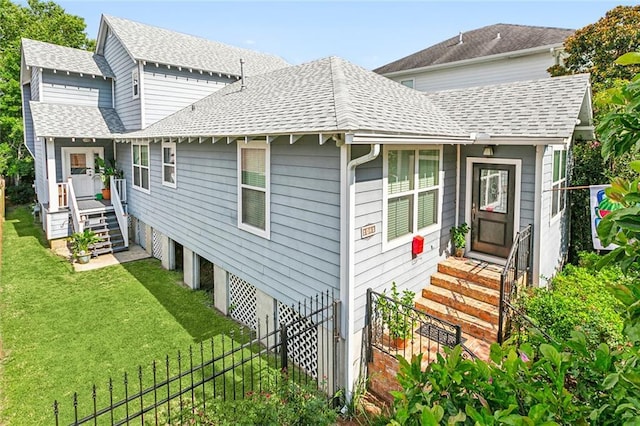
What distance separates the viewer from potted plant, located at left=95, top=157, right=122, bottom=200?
15.6 m

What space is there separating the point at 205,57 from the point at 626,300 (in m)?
18.4

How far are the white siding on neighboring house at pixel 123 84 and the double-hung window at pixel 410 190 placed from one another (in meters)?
12.2

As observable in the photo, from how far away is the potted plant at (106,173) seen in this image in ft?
51.1

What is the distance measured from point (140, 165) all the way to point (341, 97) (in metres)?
10.1

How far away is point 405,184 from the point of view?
7.00 metres

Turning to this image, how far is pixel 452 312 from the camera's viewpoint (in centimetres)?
704

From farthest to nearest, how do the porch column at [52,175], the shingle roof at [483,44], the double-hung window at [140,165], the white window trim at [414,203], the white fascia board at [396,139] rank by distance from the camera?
the shingle roof at [483,44], the porch column at [52,175], the double-hung window at [140,165], the white window trim at [414,203], the white fascia board at [396,139]

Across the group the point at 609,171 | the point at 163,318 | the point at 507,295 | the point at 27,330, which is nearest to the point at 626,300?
the point at 507,295

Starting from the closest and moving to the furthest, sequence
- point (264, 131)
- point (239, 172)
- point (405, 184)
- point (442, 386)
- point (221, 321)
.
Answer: point (442, 386) → point (264, 131) → point (405, 184) → point (239, 172) → point (221, 321)

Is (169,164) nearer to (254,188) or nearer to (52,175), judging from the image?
(254,188)

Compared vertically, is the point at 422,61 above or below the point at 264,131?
above

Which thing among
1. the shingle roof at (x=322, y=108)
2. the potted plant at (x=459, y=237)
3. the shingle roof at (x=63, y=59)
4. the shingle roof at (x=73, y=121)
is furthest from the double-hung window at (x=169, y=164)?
the shingle roof at (x=63, y=59)

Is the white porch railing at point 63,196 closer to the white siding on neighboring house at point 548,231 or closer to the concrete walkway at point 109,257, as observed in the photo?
the concrete walkway at point 109,257

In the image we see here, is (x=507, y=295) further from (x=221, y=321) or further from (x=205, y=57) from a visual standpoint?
(x=205, y=57)
